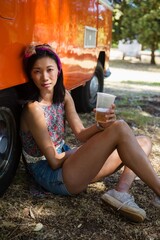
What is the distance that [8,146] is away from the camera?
2.70 meters

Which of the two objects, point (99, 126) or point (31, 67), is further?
point (99, 126)

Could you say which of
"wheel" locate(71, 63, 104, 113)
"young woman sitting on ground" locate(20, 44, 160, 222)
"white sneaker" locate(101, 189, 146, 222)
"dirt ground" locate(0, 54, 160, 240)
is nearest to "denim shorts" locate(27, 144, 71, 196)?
"young woman sitting on ground" locate(20, 44, 160, 222)

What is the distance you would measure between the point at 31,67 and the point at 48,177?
2.67 feet

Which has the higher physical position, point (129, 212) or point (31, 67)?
point (31, 67)

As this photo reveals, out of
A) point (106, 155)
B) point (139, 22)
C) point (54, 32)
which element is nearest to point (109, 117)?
point (106, 155)

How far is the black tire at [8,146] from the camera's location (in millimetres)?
2596

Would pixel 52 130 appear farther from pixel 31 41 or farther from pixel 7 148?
pixel 31 41

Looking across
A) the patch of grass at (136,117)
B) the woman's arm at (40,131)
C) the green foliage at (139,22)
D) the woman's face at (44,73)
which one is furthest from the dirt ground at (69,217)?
the green foliage at (139,22)

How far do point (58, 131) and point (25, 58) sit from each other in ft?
2.20

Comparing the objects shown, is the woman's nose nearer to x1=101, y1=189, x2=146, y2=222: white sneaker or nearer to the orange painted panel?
the orange painted panel

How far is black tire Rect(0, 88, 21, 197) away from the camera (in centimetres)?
260

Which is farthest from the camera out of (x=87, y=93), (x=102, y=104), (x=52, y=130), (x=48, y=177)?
(x=87, y=93)

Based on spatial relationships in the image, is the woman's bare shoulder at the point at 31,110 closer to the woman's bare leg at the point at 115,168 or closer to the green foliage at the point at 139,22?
the woman's bare leg at the point at 115,168

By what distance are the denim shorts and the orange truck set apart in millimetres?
209
